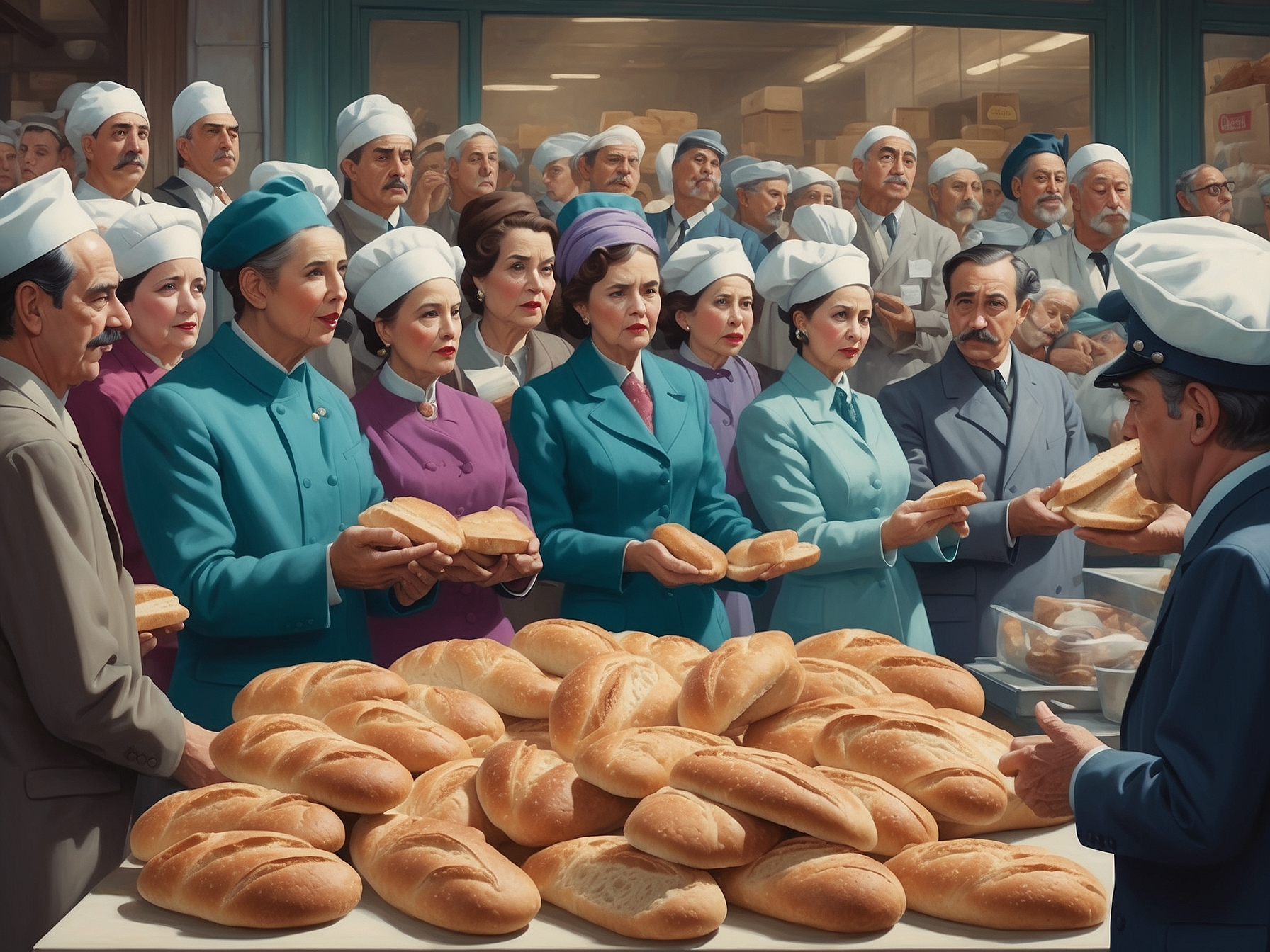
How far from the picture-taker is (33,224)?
1955 millimetres

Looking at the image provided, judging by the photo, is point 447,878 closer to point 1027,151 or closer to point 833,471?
point 833,471

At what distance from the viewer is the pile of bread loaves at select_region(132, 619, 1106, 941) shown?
1519 mm

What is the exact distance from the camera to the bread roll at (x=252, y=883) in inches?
59.4

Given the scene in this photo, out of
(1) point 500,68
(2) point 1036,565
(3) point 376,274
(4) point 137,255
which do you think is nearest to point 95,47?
(1) point 500,68

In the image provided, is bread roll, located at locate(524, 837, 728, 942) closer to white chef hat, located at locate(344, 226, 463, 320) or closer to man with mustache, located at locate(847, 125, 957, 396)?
white chef hat, located at locate(344, 226, 463, 320)

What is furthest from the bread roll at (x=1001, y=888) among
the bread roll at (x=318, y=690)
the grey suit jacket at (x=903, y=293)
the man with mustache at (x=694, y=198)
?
the man with mustache at (x=694, y=198)

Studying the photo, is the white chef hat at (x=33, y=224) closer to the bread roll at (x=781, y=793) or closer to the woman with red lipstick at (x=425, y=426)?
the woman with red lipstick at (x=425, y=426)

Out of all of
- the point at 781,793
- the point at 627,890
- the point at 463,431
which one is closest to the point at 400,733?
the point at 627,890

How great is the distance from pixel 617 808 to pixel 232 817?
0.51 meters

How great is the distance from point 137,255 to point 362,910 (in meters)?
2.31

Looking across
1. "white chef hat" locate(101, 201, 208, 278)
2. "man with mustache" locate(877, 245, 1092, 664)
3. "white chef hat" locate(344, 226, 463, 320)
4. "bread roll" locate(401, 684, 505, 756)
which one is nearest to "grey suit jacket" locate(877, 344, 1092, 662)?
"man with mustache" locate(877, 245, 1092, 664)

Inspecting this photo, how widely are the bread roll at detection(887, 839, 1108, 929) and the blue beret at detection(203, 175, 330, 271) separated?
1852mm

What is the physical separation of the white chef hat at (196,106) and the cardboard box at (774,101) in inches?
106

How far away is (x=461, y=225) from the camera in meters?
3.57
